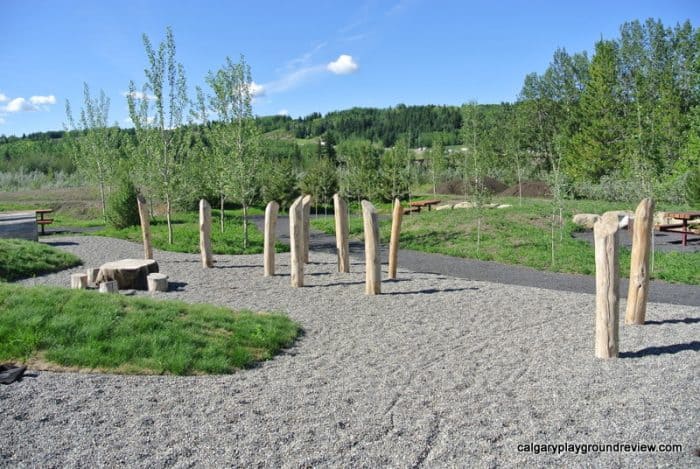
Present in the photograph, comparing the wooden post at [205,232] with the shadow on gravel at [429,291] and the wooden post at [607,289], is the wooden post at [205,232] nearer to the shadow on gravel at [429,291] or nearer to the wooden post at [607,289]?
the shadow on gravel at [429,291]

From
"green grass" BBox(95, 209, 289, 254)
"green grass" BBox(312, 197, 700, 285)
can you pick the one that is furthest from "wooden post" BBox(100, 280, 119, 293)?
"green grass" BBox(312, 197, 700, 285)

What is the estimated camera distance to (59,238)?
1998 centimetres

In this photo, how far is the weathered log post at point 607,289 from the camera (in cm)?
732

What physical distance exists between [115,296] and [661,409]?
25.0 feet

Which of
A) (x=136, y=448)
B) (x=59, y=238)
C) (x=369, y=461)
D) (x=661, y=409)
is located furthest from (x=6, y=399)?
(x=59, y=238)

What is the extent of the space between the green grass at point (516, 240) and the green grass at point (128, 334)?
8.96 metres

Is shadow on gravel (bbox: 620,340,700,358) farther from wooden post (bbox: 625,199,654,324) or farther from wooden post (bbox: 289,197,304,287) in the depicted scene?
wooden post (bbox: 289,197,304,287)

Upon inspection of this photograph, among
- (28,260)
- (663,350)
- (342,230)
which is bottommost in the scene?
(663,350)

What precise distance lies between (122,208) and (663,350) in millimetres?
20311

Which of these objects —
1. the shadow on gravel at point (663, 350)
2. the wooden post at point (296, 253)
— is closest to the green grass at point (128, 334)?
the wooden post at point (296, 253)

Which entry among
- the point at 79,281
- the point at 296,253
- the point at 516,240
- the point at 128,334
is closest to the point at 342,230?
the point at 296,253

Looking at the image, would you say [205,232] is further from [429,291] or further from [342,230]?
[429,291]

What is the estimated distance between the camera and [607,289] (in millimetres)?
7414

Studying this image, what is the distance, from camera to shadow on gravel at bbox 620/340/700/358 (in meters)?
7.45
